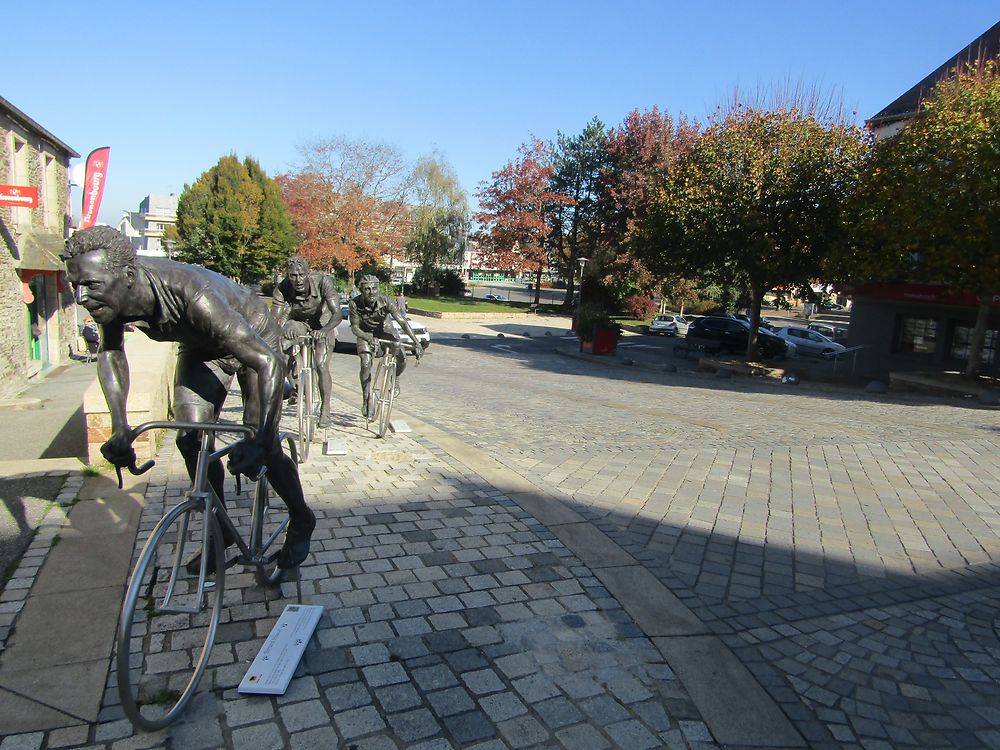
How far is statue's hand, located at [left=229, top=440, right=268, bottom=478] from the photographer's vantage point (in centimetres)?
301

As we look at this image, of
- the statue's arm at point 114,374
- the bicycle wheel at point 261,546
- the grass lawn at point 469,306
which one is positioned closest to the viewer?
the statue's arm at point 114,374

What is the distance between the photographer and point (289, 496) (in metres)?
3.97

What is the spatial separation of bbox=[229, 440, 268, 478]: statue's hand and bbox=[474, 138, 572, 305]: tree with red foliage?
42.6 metres

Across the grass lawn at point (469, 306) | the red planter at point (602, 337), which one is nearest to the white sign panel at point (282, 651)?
the red planter at point (602, 337)

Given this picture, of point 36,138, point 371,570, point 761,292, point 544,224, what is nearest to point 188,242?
point 544,224

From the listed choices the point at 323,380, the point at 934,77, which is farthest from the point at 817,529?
the point at 934,77

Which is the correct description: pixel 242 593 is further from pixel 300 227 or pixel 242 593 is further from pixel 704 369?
pixel 300 227

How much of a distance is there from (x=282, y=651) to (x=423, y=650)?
670 mm

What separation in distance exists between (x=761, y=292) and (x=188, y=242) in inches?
1538

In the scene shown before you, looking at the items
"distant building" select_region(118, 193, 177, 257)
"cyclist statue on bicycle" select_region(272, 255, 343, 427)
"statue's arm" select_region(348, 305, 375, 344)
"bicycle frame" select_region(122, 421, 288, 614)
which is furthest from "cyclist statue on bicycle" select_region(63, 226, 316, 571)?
"distant building" select_region(118, 193, 177, 257)

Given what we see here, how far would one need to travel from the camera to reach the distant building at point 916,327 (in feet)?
69.5

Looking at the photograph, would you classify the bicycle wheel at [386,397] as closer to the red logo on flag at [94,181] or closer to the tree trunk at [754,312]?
the tree trunk at [754,312]

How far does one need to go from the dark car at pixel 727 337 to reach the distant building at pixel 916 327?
5.05 metres

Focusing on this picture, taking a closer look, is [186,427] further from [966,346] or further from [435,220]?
[435,220]
